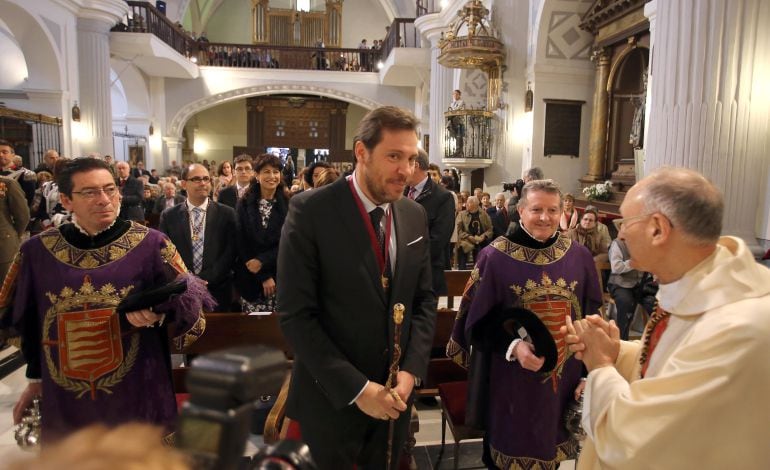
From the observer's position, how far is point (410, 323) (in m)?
1.87

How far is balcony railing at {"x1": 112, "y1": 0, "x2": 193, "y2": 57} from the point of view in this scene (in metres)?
13.7

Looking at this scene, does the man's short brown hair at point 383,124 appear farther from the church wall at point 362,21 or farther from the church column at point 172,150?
the church wall at point 362,21

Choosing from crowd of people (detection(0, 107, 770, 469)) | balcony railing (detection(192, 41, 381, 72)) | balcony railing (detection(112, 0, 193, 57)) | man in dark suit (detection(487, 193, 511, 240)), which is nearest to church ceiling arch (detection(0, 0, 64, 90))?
balcony railing (detection(112, 0, 193, 57))

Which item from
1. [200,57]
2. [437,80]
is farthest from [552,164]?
[200,57]

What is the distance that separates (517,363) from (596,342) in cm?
80

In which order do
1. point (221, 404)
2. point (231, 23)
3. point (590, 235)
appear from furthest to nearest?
point (231, 23) → point (590, 235) → point (221, 404)

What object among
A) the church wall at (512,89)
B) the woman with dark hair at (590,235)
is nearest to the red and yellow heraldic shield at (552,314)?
the woman with dark hair at (590,235)

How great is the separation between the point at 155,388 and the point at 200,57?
18.7m

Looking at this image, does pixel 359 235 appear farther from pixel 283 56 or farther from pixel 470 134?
pixel 283 56

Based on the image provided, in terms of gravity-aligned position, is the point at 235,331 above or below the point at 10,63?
below

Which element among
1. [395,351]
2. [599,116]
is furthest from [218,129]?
[395,351]

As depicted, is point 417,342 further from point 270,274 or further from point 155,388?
point 270,274

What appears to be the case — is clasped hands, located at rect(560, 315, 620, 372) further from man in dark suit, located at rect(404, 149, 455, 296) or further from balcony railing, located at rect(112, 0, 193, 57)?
balcony railing, located at rect(112, 0, 193, 57)

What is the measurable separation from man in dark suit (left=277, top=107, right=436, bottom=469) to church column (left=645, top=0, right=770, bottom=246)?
4.15m
